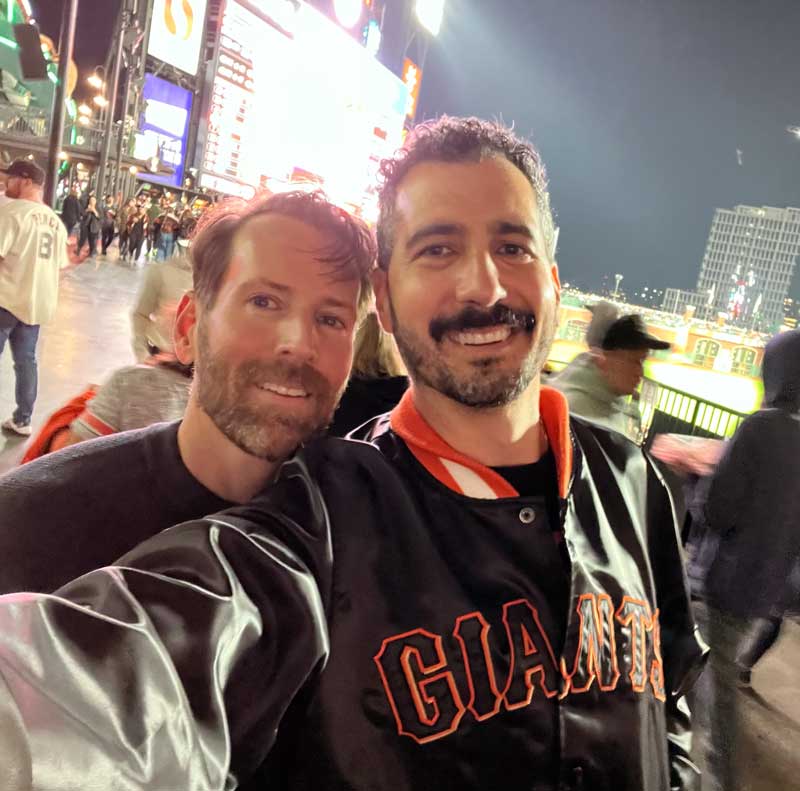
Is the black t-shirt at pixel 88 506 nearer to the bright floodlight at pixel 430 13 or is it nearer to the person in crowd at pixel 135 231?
the person in crowd at pixel 135 231

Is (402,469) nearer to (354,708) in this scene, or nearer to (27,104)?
(354,708)

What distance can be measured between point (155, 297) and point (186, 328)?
2059 millimetres

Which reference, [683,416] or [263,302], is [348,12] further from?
[263,302]

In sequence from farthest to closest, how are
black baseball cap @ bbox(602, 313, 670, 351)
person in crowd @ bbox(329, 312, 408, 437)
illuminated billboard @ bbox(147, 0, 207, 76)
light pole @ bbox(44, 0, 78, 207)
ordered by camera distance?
1. illuminated billboard @ bbox(147, 0, 207, 76)
2. light pole @ bbox(44, 0, 78, 207)
3. black baseball cap @ bbox(602, 313, 670, 351)
4. person in crowd @ bbox(329, 312, 408, 437)

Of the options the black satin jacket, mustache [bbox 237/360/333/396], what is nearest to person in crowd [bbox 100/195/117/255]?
mustache [bbox 237/360/333/396]

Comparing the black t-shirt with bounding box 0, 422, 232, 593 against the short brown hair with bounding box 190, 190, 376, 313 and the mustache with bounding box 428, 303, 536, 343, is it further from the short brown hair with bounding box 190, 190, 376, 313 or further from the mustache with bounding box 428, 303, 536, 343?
the mustache with bounding box 428, 303, 536, 343

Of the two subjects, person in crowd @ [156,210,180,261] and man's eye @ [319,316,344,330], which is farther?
person in crowd @ [156,210,180,261]

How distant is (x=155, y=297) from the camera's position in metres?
3.62

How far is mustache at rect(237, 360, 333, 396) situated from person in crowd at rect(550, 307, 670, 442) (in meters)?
2.69

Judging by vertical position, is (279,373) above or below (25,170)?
below

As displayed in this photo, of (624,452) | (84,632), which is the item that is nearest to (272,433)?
(84,632)

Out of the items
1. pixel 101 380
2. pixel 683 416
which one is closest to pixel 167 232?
pixel 101 380

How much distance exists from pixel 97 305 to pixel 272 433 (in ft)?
37.2

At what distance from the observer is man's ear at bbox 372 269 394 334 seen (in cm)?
150
